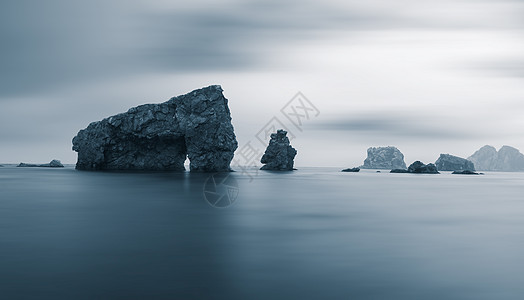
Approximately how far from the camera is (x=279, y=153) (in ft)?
480

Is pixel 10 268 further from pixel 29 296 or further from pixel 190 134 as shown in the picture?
pixel 190 134

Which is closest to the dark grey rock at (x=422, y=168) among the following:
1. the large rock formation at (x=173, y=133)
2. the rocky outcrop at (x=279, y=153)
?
the rocky outcrop at (x=279, y=153)

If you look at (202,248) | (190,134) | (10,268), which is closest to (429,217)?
(202,248)

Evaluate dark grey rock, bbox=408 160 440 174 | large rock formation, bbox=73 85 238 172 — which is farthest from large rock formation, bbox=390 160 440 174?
large rock formation, bbox=73 85 238 172

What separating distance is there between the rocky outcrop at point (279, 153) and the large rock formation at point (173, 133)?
38.1 meters

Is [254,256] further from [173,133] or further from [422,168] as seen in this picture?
[422,168]

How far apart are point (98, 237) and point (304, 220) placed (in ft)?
38.0

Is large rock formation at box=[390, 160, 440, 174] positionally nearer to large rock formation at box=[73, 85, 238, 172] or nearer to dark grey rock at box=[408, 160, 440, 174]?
dark grey rock at box=[408, 160, 440, 174]

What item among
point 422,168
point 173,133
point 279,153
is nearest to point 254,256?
point 173,133

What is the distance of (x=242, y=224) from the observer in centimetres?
2188

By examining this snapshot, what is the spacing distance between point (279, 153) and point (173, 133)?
53828 mm

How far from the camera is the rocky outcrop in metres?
144

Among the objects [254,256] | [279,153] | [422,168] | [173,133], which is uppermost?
[279,153]

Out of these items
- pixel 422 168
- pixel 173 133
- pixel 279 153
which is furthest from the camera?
pixel 422 168
